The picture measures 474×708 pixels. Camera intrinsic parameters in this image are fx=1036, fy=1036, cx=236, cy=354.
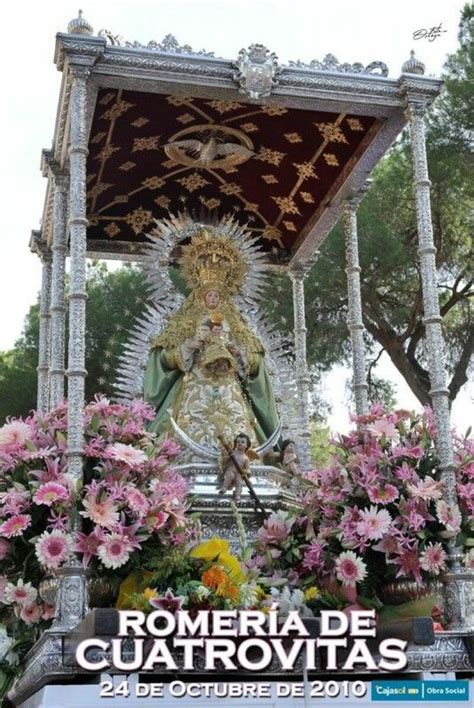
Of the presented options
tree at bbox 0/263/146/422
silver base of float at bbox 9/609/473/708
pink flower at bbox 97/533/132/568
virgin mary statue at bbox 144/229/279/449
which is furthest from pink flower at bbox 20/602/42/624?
tree at bbox 0/263/146/422

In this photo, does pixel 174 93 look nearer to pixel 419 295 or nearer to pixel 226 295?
pixel 226 295

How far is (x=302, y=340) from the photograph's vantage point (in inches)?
Result: 396

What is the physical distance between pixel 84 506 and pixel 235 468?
68.0 inches

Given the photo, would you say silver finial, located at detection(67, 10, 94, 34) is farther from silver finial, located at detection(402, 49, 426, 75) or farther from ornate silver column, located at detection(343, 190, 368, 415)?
ornate silver column, located at detection(343, 190, 368, 415)

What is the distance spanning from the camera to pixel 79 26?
267 inches

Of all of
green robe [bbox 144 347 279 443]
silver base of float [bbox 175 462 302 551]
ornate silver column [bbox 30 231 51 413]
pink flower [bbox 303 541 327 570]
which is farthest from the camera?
ornate silver column [bbox 30 231 51 413]

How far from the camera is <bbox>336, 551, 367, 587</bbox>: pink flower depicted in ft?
19.4

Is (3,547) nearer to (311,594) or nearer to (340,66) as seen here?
(311,594)

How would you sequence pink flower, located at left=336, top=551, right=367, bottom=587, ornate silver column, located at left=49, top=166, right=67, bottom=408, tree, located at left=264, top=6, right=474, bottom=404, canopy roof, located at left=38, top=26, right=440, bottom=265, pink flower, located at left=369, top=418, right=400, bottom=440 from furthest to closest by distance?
tree, located at left=264, top=6, right=474, bottom=404
ornate silver column, located at left=49, top=166, right=67, bottom=408
canopy roof, located at left=38, top=26, right=440, bottom=265
pink flower, located at left=369, top=418, right=400, bottom=440
pink flower, located at left=336, top=551, right=367, bottom=587

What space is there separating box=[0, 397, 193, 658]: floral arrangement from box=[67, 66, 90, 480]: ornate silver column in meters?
0.10

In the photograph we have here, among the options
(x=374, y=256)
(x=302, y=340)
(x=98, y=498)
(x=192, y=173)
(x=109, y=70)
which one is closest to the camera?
(x=98, y=498)

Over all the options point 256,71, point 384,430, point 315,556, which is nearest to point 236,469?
point 315,556

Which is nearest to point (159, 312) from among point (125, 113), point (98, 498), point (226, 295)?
point (226, 295)

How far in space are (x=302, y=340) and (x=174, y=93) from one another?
349cm
